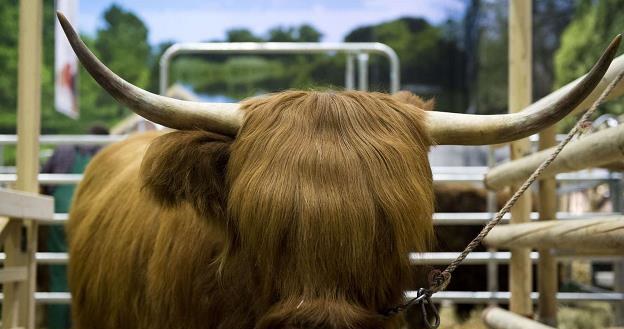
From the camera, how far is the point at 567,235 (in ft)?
12.3

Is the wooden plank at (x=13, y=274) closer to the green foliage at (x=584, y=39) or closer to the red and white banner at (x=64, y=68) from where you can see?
the red and white banner at (x=64, y=68)

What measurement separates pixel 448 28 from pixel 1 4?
11.1m

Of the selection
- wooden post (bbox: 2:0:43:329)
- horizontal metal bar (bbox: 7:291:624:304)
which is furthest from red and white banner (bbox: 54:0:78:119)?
wooden post (bbox: 2:0:43:329)

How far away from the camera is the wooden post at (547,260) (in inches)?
193

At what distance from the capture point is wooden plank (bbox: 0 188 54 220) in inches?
155

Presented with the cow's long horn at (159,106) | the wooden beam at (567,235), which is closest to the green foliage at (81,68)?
the wooden beam at (567,235)

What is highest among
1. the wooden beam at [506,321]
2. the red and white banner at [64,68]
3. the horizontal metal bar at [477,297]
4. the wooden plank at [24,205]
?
the red and white banner at [64,68]

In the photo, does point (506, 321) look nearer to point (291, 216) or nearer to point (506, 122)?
point (506, 122)

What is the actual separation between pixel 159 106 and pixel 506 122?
1280 millimetres

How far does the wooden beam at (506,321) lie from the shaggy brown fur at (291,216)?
39.5 inches

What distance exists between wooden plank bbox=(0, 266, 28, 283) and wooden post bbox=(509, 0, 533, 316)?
9.14ft

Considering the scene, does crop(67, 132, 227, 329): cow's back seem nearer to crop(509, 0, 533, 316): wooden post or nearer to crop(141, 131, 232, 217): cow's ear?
crop(141, 131, 232, 217): cow's ear

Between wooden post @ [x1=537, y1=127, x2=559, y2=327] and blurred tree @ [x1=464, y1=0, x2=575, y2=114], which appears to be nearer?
wooden post @ [x1=537, y1=127, x2=559, y2=327]

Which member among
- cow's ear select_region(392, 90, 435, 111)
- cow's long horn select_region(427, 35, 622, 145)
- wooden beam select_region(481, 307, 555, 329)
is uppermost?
cow's ear select_region(392, 90, 435, 111)
